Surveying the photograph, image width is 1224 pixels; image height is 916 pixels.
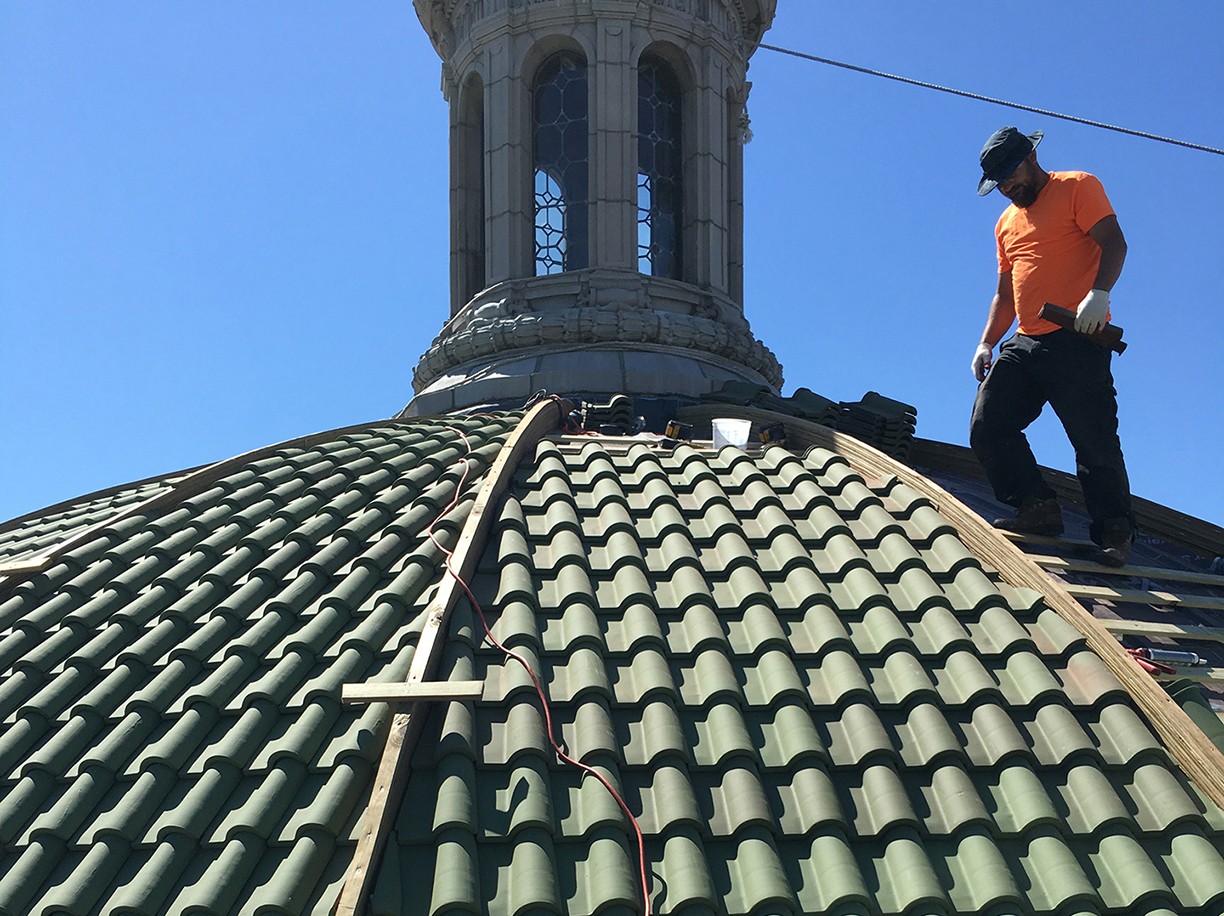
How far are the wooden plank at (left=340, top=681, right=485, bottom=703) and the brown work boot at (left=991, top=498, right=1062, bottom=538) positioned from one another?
184 inches

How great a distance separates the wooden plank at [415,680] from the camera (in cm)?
575

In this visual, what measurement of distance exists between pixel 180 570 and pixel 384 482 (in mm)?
1761

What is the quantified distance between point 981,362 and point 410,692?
568 centimetres

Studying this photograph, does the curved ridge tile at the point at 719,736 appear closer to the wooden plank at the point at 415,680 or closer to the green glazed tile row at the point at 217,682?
the wooden plank at the point at 415,680

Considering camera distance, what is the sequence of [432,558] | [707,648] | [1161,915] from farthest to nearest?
[432,558] < [707,648] < [1161,915]

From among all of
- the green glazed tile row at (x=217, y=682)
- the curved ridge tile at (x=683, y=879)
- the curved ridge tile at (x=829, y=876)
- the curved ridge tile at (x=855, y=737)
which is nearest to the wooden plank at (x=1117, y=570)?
the curved ridge tile at (x=855, y=737)

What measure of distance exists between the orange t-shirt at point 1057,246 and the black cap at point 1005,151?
12.7 inches

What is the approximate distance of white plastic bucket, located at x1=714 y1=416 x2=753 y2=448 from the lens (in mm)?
11203

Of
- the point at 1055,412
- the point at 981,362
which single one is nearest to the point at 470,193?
the point at 981,362

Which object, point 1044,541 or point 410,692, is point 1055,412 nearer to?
point 1044,541

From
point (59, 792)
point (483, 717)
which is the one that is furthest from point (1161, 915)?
point (59, 792)

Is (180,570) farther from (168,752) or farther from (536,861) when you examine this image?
(536,861)

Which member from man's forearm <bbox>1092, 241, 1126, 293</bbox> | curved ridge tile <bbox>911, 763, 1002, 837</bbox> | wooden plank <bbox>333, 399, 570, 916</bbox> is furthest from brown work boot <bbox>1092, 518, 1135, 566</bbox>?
wooden plank <bbox>333, 399, 570, 916</bbox>

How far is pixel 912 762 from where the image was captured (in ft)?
22.2
